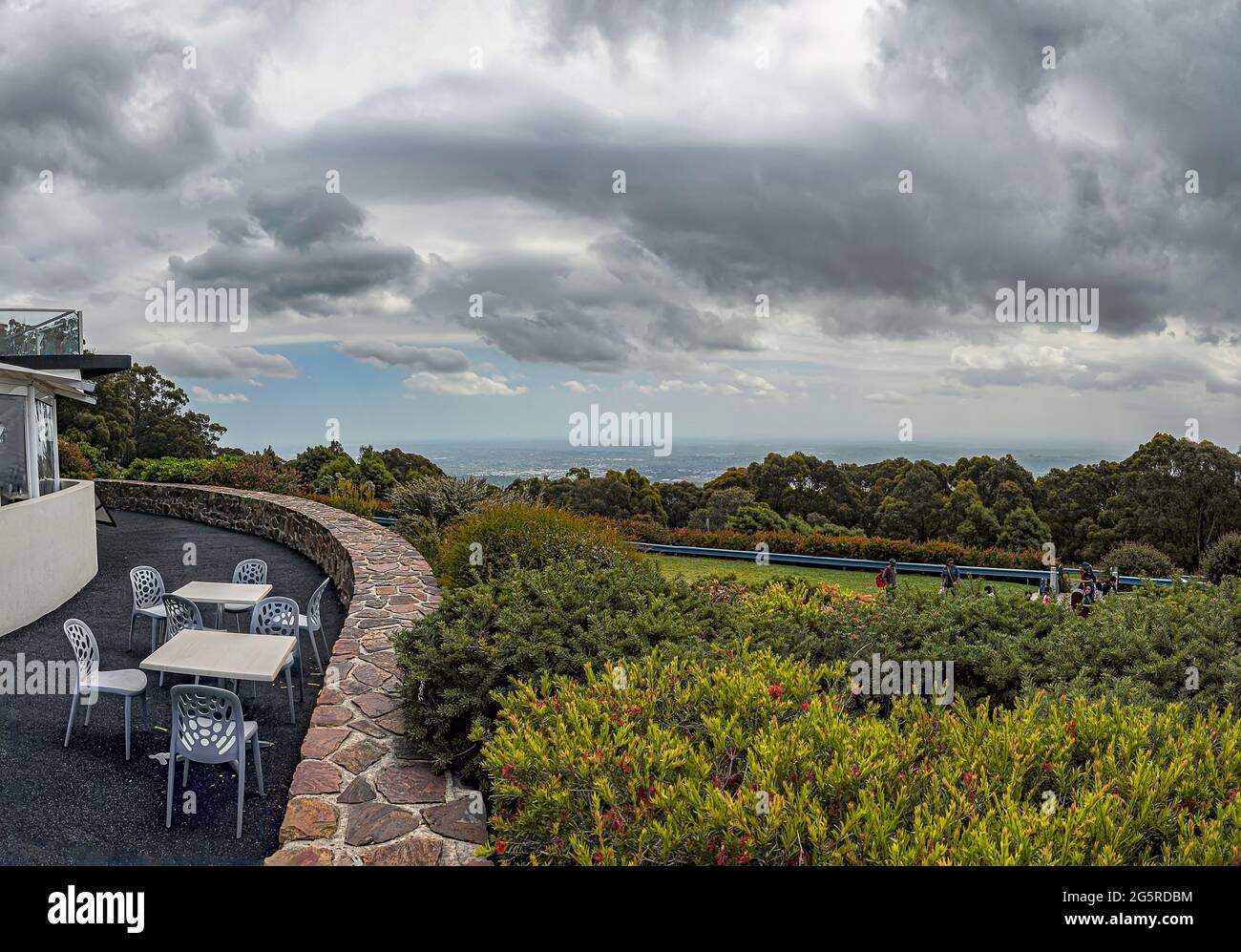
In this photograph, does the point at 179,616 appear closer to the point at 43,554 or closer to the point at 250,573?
the point at 250,573

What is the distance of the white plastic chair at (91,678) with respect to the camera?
6000mm

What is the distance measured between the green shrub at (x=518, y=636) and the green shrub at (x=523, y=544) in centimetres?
249

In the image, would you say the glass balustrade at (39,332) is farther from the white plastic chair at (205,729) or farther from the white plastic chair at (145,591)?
the white plastic chair at (205,729)

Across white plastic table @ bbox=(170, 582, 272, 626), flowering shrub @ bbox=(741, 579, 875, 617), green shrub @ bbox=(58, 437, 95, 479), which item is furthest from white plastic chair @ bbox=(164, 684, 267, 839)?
green shrub @ bbox=(58, 437, 95, 479)

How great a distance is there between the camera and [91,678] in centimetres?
611

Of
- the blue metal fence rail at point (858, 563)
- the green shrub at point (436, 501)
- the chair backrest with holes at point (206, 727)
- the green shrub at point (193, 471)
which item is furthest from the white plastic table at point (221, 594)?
the green shrub at point (193, 471)

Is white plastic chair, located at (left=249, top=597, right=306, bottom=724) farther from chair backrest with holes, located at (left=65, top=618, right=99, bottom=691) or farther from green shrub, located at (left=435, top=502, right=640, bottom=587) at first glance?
green shrub, located at (left=435, top=502, right=640, bottom=587)

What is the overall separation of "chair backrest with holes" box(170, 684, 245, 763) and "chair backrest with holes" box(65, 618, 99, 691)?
69.5 inches

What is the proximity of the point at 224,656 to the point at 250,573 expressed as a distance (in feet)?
13.7

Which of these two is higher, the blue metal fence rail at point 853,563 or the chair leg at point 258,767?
the chair leg at point 258,767

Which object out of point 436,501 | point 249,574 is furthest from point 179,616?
point 436,501

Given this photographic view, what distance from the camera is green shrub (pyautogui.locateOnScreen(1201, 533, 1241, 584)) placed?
1702 cm
